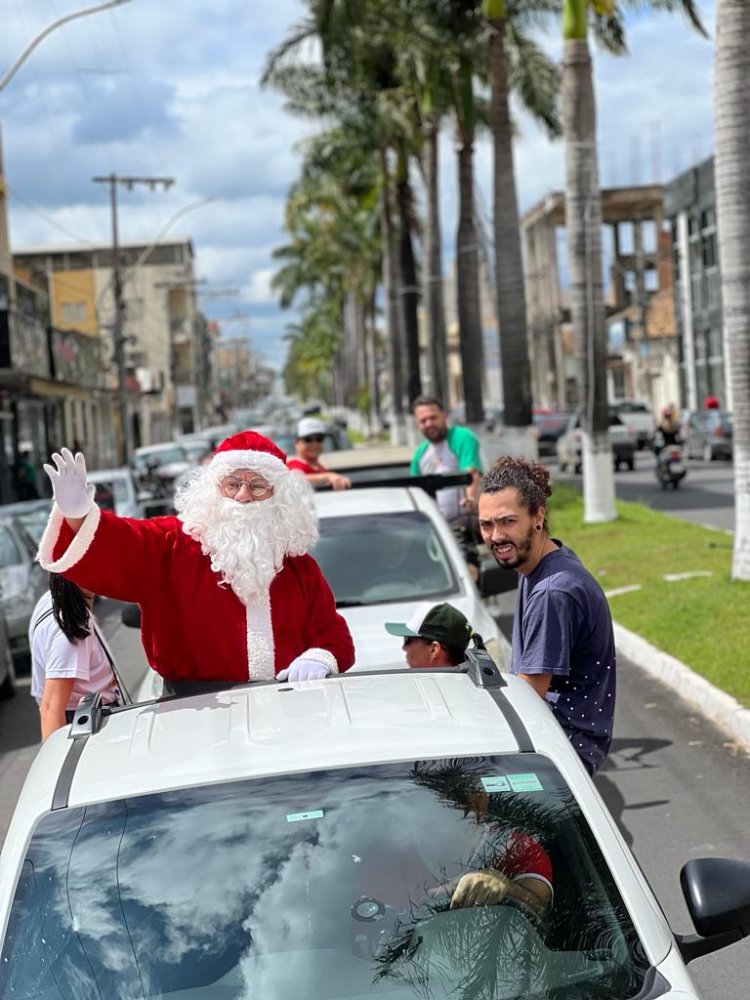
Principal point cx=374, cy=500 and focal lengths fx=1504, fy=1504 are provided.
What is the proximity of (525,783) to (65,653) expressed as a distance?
237 cm

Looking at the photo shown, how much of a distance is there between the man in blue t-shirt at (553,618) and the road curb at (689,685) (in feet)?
14.2

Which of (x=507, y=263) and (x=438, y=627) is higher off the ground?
(x=507, y=263)

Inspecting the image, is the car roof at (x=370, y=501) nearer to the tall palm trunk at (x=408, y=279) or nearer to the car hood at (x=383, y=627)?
the car hood at (x=383, y=627)

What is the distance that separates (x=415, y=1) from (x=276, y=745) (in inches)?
1143

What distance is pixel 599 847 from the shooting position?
3238mm

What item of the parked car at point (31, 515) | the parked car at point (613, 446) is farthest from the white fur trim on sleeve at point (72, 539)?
the parked car at point (613, 446)

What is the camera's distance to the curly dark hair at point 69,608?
17.0 ft

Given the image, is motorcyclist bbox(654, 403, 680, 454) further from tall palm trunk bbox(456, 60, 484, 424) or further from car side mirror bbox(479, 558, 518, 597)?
car side mirror bbox(479, 558, 518, 597)

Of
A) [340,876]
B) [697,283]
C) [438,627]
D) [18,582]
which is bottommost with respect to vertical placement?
[18,582]

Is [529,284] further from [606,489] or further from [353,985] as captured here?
[353,985]

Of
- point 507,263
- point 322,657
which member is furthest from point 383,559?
point 507,263

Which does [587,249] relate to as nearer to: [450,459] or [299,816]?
[450,459]

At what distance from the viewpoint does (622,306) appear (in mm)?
75688

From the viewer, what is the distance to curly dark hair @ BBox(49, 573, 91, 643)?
5195 millimetres
